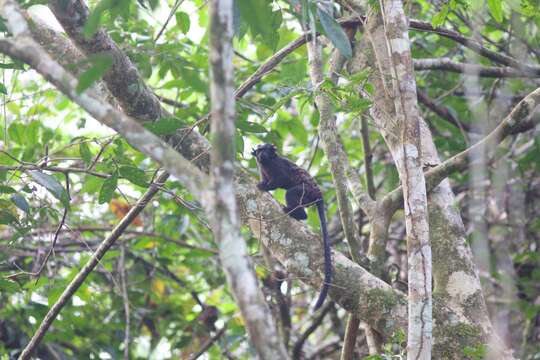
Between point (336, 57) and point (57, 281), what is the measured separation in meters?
2.61

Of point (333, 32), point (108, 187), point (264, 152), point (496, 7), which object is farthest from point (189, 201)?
point (496, 7)

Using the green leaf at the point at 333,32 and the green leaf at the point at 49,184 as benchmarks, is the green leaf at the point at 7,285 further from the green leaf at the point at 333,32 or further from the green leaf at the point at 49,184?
the green leaf at the point at 333,32

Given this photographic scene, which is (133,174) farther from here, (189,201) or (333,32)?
(189,201)

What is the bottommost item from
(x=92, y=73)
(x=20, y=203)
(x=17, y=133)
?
(x=92, y=73)

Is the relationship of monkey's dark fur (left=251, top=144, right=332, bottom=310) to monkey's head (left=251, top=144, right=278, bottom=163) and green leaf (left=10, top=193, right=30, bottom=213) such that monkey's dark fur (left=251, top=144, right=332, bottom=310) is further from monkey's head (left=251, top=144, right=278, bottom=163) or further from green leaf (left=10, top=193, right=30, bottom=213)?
green leaf (left=10, top=193, right=30, bottom=213)

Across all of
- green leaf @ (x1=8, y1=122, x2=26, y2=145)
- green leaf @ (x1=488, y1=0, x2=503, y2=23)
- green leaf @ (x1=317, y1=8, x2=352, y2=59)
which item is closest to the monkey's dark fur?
green leaf @ (x1=8, y1=122, x2=26, y2=145)

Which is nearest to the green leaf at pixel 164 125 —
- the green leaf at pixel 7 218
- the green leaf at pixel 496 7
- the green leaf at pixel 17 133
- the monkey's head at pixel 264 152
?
the green leaf at pixel 7 218

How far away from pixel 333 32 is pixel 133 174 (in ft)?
4.14

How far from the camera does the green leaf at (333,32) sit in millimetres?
3250

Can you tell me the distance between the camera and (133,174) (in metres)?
3.64

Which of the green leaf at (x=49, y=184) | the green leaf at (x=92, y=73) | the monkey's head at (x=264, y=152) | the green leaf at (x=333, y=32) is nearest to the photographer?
the green leaf at (x=92, y=73)

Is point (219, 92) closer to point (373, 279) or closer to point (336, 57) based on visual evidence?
point (373, 279)

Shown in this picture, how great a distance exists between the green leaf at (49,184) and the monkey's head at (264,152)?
241 cm

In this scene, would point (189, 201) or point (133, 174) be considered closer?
point (133, 174)
